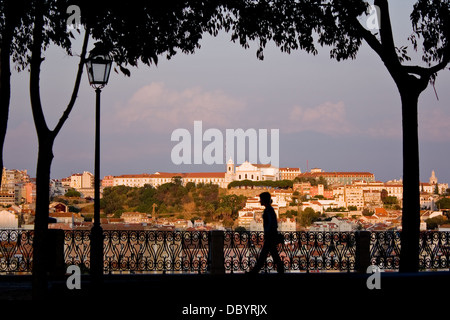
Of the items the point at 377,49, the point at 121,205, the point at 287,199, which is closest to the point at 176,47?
the point at 377,49

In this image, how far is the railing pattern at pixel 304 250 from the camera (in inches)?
476

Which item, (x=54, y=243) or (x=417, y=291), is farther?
(x=54, y=243)

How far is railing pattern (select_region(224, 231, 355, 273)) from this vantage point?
12.1m

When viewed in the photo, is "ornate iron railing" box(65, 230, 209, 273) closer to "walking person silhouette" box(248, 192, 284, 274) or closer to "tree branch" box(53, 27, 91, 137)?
"walking person silhouette" box(248, 192, 284, 274)

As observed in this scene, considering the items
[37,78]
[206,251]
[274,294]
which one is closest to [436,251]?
[206,251]

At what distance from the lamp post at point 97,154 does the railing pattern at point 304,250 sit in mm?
4412

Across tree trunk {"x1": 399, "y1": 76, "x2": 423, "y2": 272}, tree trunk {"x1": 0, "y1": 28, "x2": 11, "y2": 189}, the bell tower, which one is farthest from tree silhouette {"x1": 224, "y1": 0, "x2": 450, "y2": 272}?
the bell tower

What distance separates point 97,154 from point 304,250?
5.44 metres

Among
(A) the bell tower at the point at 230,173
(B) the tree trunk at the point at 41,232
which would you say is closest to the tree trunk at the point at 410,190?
(B) the tree trunk at the point at 41,232

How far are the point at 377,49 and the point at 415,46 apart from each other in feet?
3.90

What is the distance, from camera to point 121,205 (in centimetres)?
13088

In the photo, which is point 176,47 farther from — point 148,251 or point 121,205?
point 121,205

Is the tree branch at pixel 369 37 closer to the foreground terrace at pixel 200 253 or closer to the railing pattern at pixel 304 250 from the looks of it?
the foreground terrace at pixel 200 253
